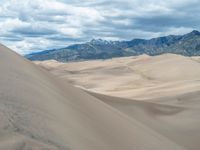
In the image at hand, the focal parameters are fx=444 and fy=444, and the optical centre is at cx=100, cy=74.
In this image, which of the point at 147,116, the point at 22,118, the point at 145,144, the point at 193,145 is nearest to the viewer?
the point at 22,118

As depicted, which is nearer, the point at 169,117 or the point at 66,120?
the point at 66,120

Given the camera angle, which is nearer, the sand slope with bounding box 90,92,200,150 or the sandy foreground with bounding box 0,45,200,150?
the sandy foreground with bounding box 0,45,200,150

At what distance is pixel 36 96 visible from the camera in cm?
412

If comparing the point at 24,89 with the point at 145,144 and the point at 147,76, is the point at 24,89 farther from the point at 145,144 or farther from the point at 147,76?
the point at 147,76

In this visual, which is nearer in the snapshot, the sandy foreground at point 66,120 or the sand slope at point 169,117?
the sandy foreground at point 66,120

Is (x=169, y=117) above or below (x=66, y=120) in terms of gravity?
below

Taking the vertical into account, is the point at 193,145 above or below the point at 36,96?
below

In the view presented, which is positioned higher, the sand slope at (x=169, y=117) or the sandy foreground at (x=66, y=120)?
the sandy foreground at (x=66, y=120)

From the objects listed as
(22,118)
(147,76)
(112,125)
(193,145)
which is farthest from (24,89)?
(147,76)

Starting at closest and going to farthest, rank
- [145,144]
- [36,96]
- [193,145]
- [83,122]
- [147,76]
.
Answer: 1. [36,96]
2. [83,122]
3. [145,144]
4. [193,145]
5. [147,76]

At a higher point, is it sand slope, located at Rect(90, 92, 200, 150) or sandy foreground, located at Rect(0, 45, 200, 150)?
sandy foreground, located at Rect(0, 45, 200, 150)

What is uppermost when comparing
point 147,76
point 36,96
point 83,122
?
point 36,96

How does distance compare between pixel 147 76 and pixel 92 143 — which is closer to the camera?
pixel 92 143

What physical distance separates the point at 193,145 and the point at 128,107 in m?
1.52
